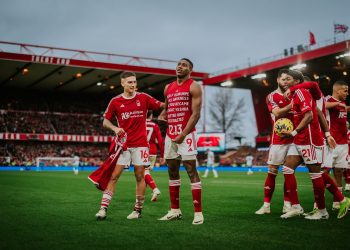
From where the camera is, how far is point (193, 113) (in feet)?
17.5

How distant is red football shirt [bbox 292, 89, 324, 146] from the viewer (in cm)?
553

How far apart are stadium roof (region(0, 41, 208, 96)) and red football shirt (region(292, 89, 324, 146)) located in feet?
97.2

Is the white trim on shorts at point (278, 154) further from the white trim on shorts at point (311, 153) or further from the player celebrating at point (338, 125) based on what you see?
the player celebrating at point (338, 125)

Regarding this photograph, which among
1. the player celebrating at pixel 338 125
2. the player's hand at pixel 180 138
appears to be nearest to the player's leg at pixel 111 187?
the player's hand at pixel 180 138

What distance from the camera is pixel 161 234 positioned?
444 cm

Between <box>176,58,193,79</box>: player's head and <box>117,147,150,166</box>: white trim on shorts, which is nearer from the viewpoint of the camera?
<box>176,58,193,79</box>: player's head

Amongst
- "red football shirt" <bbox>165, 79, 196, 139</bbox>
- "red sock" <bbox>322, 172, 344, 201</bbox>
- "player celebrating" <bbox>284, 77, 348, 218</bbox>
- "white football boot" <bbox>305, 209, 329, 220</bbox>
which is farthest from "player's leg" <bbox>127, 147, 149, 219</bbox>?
"red sock" <bbox>322, 172, 344, 201</bbox>

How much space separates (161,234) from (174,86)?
7.23ft

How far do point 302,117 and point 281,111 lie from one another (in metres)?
0.32

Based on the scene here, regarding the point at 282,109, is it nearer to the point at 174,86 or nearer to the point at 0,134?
the point at 174,86

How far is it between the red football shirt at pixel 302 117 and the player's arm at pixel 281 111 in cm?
8

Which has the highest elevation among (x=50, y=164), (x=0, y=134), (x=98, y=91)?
(x=98, y=91)

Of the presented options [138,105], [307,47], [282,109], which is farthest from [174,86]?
[307,47]

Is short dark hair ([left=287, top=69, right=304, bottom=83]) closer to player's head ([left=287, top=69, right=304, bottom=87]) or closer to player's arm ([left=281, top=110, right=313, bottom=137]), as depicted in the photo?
player's head ([left=287, top=69, right=304, bottom=87])
